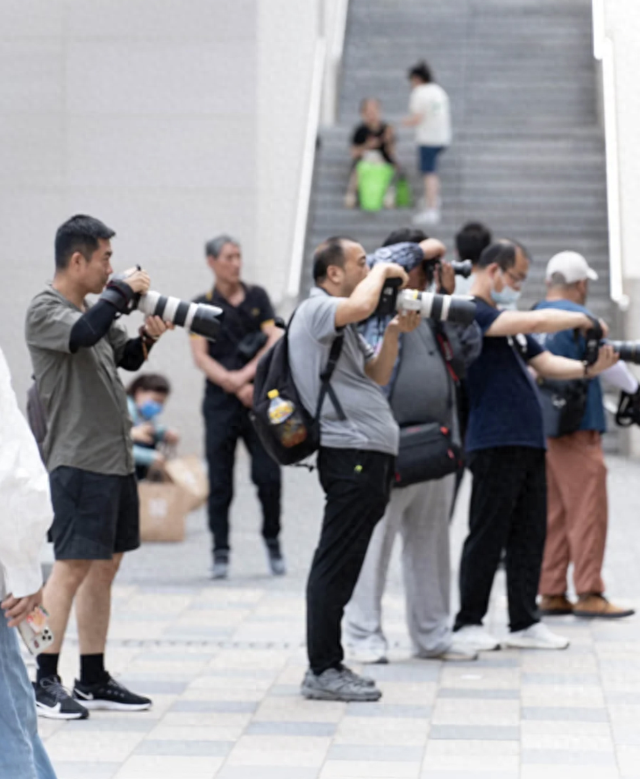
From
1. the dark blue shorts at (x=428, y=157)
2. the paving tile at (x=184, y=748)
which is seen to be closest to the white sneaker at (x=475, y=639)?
the paving tile at (x=184, y=748)

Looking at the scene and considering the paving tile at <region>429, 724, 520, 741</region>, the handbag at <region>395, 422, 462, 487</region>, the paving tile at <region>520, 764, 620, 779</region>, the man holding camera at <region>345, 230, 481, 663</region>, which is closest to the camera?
the paving tile at <region>520, 764, 620, 779</region>

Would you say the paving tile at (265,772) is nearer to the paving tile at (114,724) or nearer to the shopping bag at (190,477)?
the paving tile at (114,724)

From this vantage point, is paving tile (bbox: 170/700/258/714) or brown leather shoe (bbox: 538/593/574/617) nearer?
paving tile (bbox: 170/700/258/714)

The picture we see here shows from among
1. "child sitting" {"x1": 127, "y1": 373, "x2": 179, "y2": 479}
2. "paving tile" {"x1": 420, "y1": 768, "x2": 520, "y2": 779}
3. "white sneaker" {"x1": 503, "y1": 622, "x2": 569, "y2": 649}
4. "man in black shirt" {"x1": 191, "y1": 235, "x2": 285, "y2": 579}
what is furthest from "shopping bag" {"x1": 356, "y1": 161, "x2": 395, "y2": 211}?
"paving tile" {"x1": 420, "y1": 768, "x2": 520, "y2": 779}

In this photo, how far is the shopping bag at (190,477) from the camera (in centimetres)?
966

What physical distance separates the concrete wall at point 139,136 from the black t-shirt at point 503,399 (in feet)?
21.3

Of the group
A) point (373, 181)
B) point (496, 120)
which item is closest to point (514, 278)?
point (373, 181)

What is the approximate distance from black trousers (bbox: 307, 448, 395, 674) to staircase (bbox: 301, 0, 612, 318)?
32.9 feet

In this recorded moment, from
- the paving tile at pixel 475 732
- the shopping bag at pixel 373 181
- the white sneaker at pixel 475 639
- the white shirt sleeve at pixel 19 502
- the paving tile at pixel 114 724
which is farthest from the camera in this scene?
the shopping bag at pixel 373 181

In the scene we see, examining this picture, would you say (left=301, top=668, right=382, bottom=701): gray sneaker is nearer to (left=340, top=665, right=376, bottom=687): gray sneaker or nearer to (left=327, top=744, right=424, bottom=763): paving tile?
(left=340, top=665, right=376, bottom=687): gray sneaker

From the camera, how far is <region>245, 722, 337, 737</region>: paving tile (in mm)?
5349

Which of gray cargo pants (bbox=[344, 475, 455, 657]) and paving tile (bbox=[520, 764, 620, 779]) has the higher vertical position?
gray cargo pants (bbox=[344, 475, 455, 657])

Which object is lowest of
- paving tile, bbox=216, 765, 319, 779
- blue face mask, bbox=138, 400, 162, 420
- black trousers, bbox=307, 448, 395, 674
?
paving tile, bbox=216, 765, 319, 779

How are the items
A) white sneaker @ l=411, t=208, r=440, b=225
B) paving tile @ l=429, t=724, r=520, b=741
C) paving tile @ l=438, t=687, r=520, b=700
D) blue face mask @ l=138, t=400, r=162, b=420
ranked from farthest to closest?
white sneaker @ l=411, t=208, r=440, b=225 → blue face mask @ l=138, t=400, r=162, b=420 → paving tile @ l=438, t=687, r=520, b=700 → paving tile @ l=429, t=724, r=520, b=741
